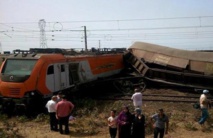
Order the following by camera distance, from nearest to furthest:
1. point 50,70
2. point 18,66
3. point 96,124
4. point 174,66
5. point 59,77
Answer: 1. point 96,124
2. point 18,66
3. point 50,70
4. point 59,77
5. point 174,66

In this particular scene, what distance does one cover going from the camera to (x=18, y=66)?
1511 cm

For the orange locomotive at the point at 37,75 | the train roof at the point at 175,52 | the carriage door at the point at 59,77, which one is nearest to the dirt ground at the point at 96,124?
the orange locomotive at the point at 37,75

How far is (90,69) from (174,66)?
518cm

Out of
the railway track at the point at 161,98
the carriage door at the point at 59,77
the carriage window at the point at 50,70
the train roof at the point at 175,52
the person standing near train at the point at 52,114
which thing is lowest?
the railway track at the point at 161,98

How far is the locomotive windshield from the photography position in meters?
14.8

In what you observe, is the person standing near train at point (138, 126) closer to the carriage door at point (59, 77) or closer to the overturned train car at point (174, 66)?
the carriage door at point (59, 77)

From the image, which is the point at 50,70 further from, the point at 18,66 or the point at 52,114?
the point at 52,114

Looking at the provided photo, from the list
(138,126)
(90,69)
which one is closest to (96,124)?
(138,126)

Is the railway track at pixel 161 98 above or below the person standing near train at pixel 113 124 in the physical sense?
below

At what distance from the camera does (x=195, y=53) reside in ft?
66.0

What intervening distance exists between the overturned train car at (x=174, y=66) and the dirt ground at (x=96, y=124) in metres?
2.91

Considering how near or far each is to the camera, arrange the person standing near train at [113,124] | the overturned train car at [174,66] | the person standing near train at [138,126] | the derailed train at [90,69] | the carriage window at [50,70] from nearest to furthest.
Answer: the person standing near train at [138,126] → the person standing near train at [113,124] → the derailed train at [90,69] → the carriage window at [50,70] → the overturned train car at [174,66]

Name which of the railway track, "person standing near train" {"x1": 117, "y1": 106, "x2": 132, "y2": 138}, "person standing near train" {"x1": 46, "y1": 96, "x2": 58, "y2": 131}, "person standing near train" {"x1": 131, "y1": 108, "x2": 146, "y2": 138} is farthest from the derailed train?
"person standing near train" {"x1": 131, "y1": 108, "x2": 146, "y2": 138}

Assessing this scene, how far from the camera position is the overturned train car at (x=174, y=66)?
18984mm
